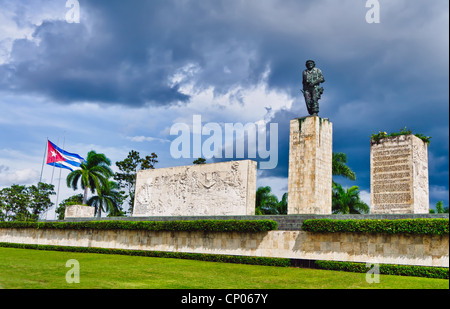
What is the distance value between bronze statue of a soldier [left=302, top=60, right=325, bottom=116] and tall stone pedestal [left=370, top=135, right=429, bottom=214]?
119 inches

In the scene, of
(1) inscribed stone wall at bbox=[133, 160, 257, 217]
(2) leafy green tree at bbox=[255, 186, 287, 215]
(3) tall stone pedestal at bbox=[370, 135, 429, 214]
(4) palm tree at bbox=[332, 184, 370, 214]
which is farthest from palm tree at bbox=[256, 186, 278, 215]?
(3) tall stone pedestal at bbox=[370, 135, 429, 214]

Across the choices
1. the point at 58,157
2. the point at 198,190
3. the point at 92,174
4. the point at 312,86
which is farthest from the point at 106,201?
the point at 312,86

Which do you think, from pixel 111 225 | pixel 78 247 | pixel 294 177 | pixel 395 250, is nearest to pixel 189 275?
pixel 395 250

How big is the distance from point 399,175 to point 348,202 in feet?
32.0

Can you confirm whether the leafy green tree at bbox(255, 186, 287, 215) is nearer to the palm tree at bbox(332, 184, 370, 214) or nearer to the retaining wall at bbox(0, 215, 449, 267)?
the palm tree at bbox(332, 184, 370, 214)

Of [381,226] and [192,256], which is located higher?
[381,226]

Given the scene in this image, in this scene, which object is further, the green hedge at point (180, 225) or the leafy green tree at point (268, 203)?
the leafy green tree at point (268, 203)

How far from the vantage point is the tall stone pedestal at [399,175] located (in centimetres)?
1429

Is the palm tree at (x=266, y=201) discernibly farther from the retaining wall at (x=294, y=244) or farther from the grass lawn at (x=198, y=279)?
the grass lawn at (x=198, y=279)

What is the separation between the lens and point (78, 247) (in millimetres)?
16719

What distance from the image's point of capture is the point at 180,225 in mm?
14289

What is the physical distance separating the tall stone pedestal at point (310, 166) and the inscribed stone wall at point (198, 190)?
297 centimetres

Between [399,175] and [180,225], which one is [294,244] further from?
[399,175]

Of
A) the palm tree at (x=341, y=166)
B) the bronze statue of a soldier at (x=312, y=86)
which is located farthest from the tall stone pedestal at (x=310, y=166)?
the palm tree at (x=341, y=166)
